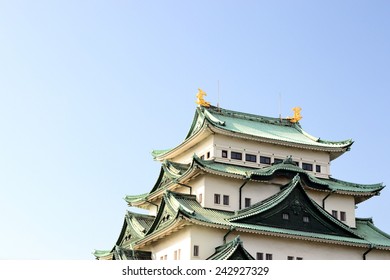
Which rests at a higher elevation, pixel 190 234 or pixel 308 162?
pixel 308 162

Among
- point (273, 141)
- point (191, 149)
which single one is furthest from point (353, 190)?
point (191, 149)

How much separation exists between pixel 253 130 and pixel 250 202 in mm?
6570

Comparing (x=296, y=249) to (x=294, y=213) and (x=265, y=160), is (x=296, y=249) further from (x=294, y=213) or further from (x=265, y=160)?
(x=265, y=160)

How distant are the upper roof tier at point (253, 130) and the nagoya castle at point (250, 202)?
8 centimetres

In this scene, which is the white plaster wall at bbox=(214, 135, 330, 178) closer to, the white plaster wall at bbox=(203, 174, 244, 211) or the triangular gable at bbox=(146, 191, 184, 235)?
the white plaster wall at bbox=(203, 174, 244, 211)

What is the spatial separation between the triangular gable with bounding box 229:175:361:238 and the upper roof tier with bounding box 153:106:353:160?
5411mm

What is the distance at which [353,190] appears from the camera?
169 feet

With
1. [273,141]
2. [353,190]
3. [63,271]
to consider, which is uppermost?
[273,141]

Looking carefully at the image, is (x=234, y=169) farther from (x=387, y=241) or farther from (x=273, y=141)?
(x=387, y=241)

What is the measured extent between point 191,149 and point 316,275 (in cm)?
2661

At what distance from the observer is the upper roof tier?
50.7 metres

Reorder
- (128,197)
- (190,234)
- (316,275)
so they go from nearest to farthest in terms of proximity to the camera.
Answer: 1. (316,275)
2. (190,234)
3. (128,197)

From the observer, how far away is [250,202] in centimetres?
4884

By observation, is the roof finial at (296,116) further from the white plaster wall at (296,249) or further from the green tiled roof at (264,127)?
the white plaster wall at (296,249)
